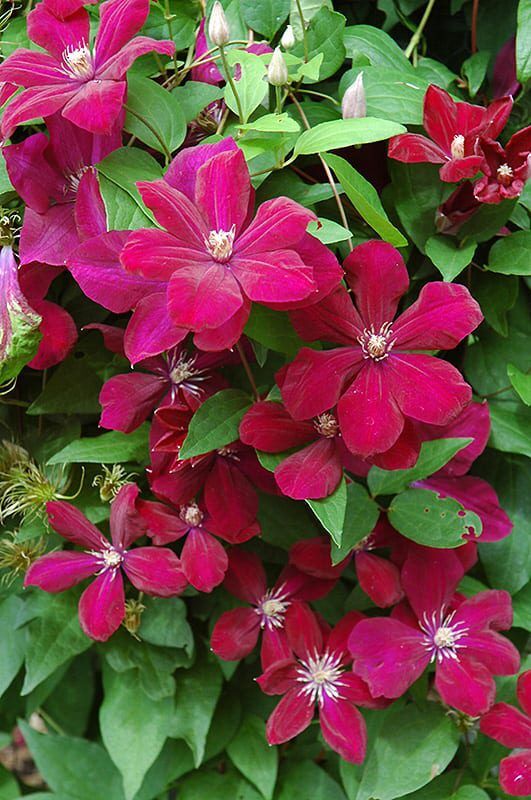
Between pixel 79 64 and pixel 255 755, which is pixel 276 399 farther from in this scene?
pixel 255 755

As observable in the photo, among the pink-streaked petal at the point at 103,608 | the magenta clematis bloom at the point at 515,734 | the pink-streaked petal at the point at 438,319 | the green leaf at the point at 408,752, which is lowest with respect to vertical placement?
the green leaf at the point at 408,752

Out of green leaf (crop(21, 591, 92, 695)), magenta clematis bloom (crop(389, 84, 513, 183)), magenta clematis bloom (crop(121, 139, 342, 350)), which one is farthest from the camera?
green leaf (crop(21, 591, 92, 695))

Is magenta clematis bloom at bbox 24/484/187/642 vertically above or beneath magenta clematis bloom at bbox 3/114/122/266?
beneath

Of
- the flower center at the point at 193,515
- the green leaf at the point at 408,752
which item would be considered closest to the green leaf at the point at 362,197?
the flower center at the point at 193,515

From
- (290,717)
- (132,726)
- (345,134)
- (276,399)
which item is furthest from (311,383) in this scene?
(132,726)

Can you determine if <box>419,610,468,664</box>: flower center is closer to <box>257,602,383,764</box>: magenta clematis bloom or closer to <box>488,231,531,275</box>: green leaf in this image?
<box>257,602,383,764</box>: magenta clematis bloom

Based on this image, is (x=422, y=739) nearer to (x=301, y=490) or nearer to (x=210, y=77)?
(x=301, y=490)

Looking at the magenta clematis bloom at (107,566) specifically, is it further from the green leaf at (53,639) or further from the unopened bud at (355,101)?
the unopened bud at (355,101)

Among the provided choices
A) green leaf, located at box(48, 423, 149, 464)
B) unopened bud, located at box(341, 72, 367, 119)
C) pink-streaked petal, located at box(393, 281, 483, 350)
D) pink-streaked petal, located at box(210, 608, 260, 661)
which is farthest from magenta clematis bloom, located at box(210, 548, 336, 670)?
unopened bud, located at box(341, 72, 367, 119)
